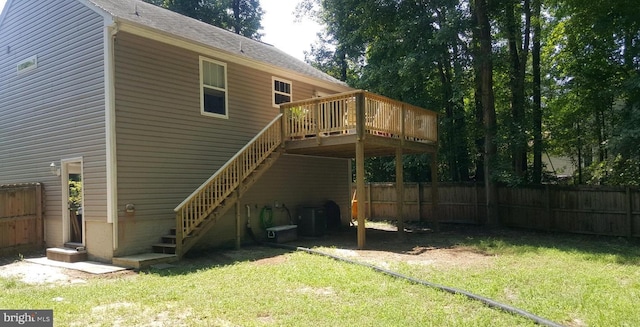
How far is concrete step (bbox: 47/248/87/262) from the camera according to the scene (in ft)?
29.9

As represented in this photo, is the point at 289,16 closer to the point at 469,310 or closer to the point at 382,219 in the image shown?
the point at 382,219

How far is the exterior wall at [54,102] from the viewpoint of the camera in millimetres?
9211

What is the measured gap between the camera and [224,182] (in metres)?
10.0

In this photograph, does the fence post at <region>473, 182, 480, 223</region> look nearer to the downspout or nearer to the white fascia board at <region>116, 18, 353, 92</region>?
the white fascia board at <region>116, 18, 353, 92</region>

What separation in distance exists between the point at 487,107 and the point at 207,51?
30.2 ft

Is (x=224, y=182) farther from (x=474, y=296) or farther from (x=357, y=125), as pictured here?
(x=474, y=296)

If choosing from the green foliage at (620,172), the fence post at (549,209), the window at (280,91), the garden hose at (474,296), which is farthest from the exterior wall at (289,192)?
the green foliage at (620,172)

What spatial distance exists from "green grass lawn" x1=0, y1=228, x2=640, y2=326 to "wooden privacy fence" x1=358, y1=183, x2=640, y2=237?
131 inches

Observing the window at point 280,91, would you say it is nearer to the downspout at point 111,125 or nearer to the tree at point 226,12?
the downspout at point 111,125

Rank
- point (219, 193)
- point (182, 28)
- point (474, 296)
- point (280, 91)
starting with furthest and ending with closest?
point (280, 91) < point (182, 28) < point (219, 193) < point (474, 296)

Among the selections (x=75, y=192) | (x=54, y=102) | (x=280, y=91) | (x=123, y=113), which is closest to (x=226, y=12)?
(x=280, y=91)

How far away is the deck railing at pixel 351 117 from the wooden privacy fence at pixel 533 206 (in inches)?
78.3

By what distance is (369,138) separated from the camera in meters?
10.5

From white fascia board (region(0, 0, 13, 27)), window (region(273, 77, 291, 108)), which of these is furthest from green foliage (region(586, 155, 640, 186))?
white fascia board (region(0, 0, 13, 27))
